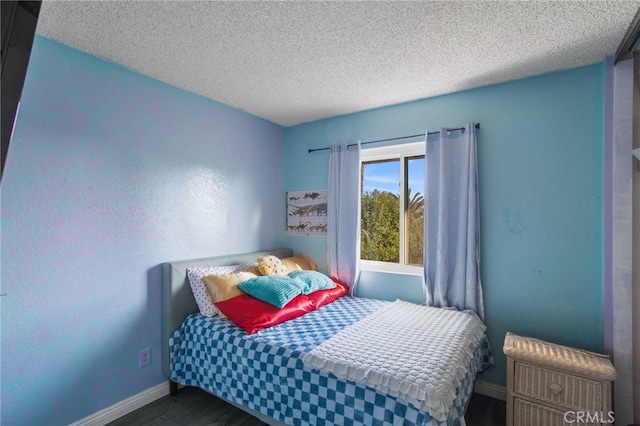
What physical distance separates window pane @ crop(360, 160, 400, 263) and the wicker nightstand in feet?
4.26

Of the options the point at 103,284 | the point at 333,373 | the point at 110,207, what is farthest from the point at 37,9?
the point at 333,373

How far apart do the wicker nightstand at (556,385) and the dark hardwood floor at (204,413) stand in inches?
10.9

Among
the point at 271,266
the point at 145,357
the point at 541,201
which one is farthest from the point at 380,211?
the point at 145,357

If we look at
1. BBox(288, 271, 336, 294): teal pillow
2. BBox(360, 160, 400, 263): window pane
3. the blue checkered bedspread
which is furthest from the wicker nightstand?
BBox(288, 271, 336, 294): teal pillow

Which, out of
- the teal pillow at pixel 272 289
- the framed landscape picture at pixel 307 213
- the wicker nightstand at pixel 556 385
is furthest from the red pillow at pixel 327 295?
the wicker nightstand at pixel 556 385

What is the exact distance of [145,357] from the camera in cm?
227

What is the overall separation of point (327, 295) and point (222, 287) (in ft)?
3.04

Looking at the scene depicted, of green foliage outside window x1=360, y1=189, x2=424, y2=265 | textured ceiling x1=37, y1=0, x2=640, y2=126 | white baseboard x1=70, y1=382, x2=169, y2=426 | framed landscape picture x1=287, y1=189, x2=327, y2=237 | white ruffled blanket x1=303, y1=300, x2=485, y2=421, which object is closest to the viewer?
white ruffled blanket x1=303, y1=300, x2=485, y2=421

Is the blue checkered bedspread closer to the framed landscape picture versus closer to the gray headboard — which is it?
the gray headboard

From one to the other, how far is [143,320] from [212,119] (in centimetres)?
179

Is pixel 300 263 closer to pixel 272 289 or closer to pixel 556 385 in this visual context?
pixel 272 289

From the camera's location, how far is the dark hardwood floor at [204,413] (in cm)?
204

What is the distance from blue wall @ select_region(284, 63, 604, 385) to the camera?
6.77 feet

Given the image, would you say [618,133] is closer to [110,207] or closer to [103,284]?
[110,207]
